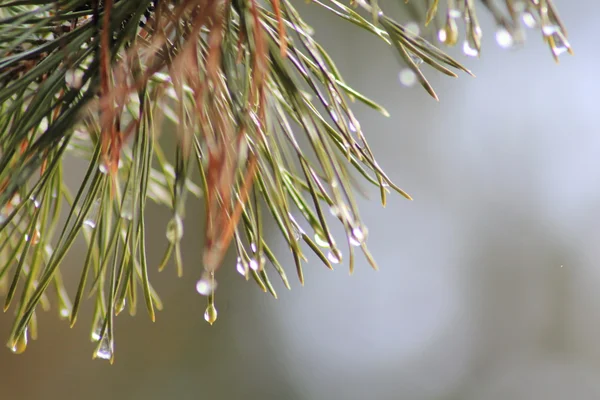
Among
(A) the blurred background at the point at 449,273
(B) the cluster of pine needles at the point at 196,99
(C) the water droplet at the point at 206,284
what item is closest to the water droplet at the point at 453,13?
(B) the cluster of pine needles at the point at 196,99

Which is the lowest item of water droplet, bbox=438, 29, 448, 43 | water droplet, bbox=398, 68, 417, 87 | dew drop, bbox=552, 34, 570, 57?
water droplet, bbox=398, 68, 417, 87

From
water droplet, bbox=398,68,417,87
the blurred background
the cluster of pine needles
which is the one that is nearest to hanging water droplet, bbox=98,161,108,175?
the cluster of pine needles

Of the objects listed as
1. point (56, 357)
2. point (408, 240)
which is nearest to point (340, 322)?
point (408, 240)

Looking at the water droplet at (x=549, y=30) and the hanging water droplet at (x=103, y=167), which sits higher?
the water droplet at (x=549, y=30)

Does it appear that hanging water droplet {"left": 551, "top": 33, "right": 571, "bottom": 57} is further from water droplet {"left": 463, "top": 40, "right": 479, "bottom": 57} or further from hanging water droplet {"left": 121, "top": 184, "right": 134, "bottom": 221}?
hanging water droplet {"left": 121, "top": 184, "right": 134, "bottom": 221}

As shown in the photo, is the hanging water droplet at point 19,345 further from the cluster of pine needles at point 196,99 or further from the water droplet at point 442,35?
the water droplet at point 442,35

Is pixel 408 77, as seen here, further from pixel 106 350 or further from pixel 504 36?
pixel 106 350

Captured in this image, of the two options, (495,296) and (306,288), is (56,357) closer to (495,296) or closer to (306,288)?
(306,288)
